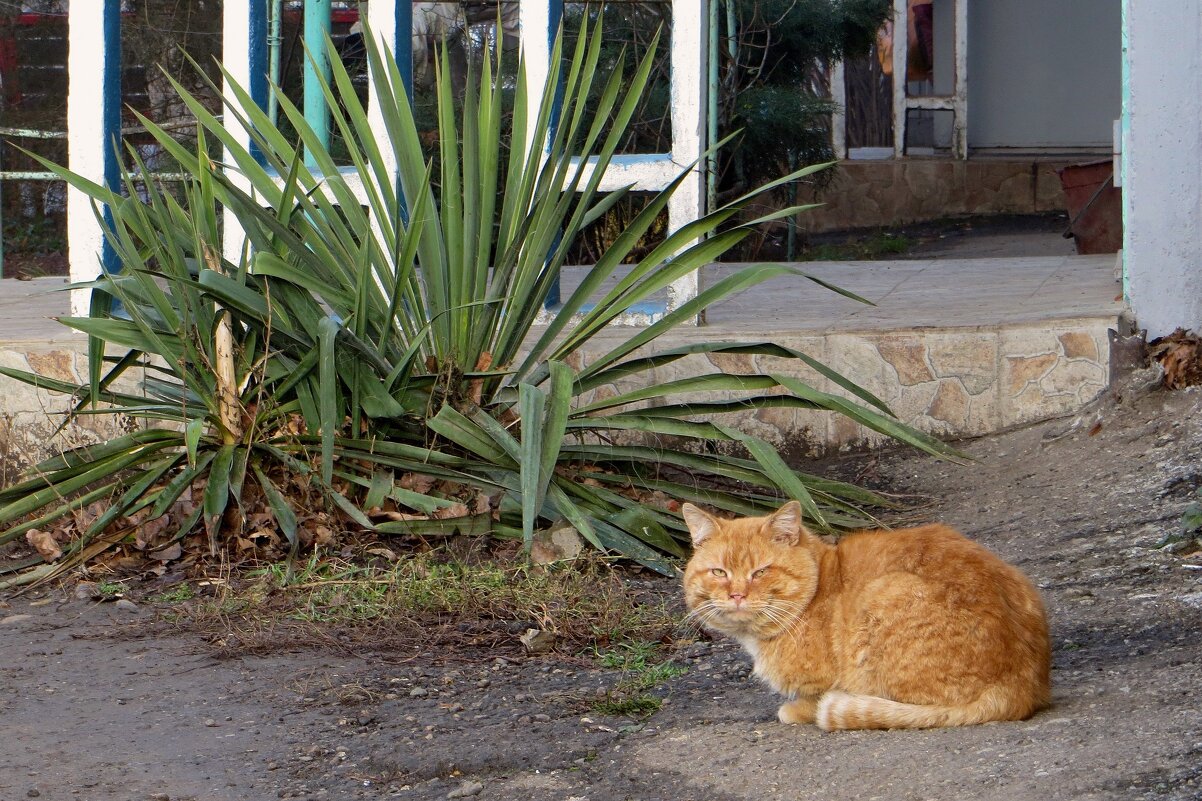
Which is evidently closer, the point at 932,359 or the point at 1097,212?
the point at 932,359

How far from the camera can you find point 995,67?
14.2 meters

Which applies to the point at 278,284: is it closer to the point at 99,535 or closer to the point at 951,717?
the point at 99,535

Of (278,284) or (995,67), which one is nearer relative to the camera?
(278,284)

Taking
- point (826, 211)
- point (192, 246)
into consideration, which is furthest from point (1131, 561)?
point (826, 211)

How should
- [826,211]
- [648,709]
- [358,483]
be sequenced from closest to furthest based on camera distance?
[648,709] < [358,483] < [826,211]

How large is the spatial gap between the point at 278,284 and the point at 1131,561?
270cm

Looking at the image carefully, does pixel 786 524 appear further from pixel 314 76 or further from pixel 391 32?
pixel 314 76

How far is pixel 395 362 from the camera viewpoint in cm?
445

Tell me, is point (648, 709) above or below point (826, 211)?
below

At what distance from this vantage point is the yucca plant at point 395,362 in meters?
4.12

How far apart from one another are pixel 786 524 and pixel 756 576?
0.47 ft

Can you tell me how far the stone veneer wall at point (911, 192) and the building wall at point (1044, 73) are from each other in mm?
764

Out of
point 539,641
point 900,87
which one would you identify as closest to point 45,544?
point 539,641

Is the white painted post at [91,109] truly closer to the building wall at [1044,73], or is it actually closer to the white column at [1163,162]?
the white column at [1163,162]
